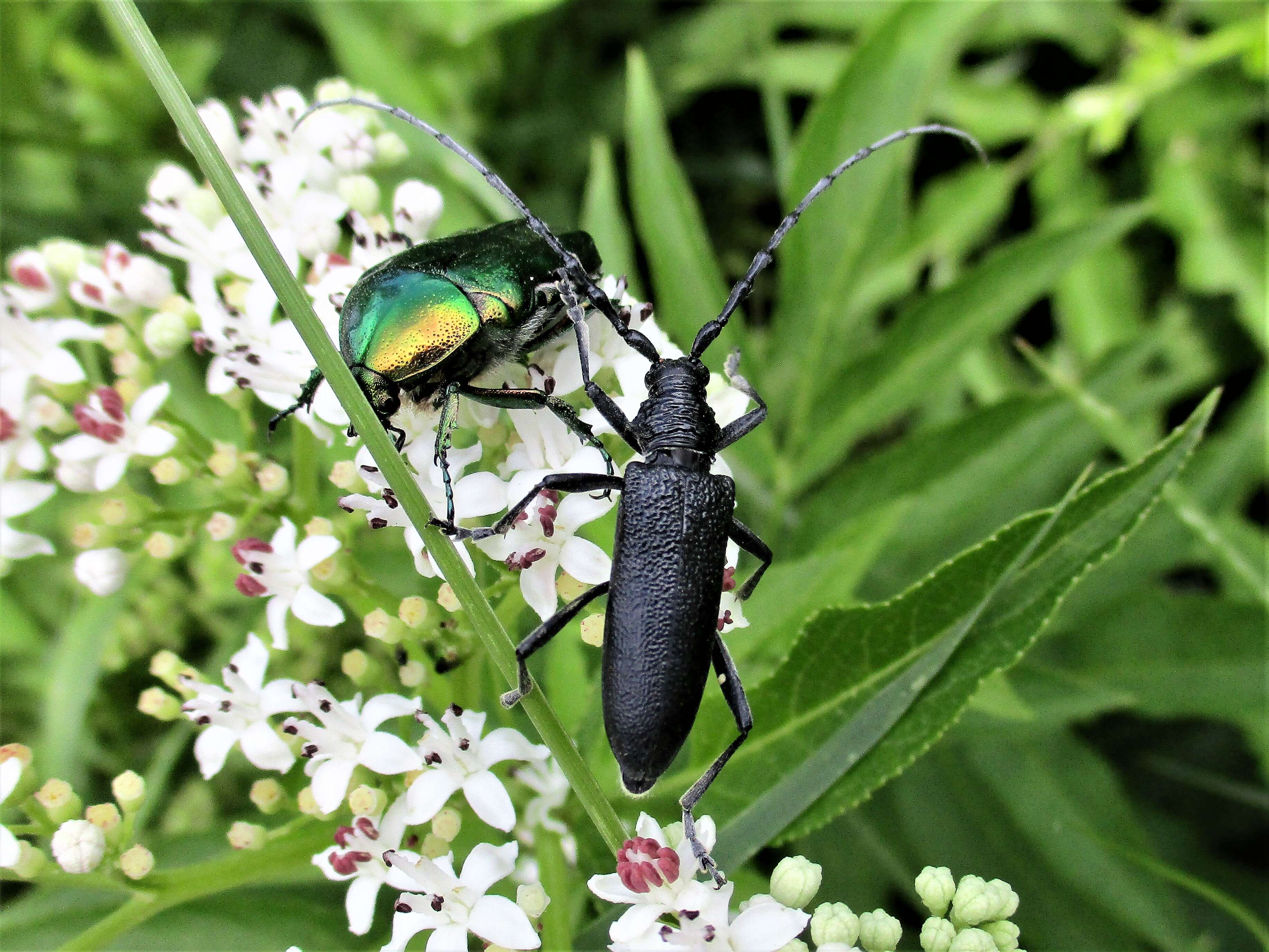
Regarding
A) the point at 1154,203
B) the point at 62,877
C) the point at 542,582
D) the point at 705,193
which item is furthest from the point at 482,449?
the point at 705,193

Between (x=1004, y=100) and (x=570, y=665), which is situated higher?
(x=1004, y=100)

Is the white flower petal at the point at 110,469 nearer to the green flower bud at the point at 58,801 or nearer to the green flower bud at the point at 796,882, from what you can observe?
the green flower bud at the point at 58,801

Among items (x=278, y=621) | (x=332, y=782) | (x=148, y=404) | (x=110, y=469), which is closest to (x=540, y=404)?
(x=278, y=621)

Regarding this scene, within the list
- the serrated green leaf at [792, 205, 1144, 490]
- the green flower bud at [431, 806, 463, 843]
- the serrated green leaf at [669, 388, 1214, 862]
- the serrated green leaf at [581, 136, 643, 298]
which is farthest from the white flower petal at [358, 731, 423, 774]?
the serrated green leaf at [581, 136, 643, 298]

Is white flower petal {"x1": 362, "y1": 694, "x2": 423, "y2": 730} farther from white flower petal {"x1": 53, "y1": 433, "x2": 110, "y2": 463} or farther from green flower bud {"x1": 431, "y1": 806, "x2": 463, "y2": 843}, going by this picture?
white flower petal {"x1": 53, "y1": 433, "x2": 110, "y2": 463}

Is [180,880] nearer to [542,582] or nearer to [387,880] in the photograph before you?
[387,880]

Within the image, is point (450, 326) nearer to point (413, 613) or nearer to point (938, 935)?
point (413, 613)
